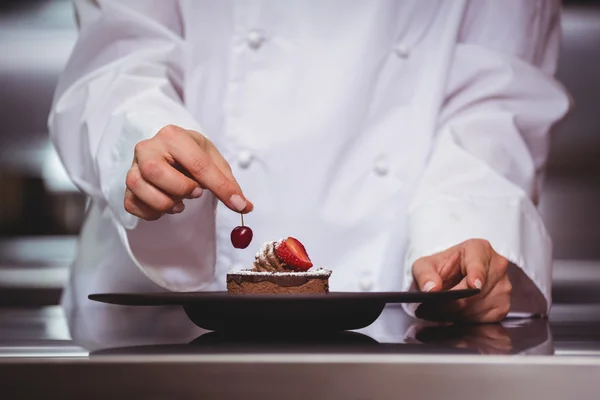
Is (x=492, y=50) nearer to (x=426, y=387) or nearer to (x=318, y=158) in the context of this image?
(x=318, y=158)

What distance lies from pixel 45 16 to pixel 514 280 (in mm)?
1509

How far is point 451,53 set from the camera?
1433 millimetres

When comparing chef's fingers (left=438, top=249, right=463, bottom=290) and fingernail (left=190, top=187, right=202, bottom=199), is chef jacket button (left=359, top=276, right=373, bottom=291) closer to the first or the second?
chef's fingers (left=438, top=249, right=463, bottom=290)

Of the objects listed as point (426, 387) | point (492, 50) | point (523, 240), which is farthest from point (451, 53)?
point (426, 387)

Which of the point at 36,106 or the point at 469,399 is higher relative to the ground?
the point at 36,106

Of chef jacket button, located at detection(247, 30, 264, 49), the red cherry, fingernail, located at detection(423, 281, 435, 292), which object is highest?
chef jacket button, located at detection(247, 30, 264, 49)

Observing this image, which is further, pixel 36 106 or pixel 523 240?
pixel 36 106

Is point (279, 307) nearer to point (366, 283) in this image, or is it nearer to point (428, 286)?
point (428, 286)

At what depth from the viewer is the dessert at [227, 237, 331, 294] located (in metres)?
0.96

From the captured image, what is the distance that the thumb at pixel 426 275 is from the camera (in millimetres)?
920

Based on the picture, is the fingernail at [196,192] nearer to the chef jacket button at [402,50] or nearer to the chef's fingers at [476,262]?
the chef's fingers at [476,262]

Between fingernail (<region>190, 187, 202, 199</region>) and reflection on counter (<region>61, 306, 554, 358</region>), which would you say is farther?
fingernail (<region>190, 187, 202, 199</region>)

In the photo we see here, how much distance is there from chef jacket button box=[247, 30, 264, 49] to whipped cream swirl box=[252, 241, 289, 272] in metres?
0.49

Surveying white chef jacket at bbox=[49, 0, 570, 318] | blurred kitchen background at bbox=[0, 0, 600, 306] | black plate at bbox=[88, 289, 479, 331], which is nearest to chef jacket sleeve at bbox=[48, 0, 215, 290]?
white chef jacket at bbox=[49, 0, 570, 318]
